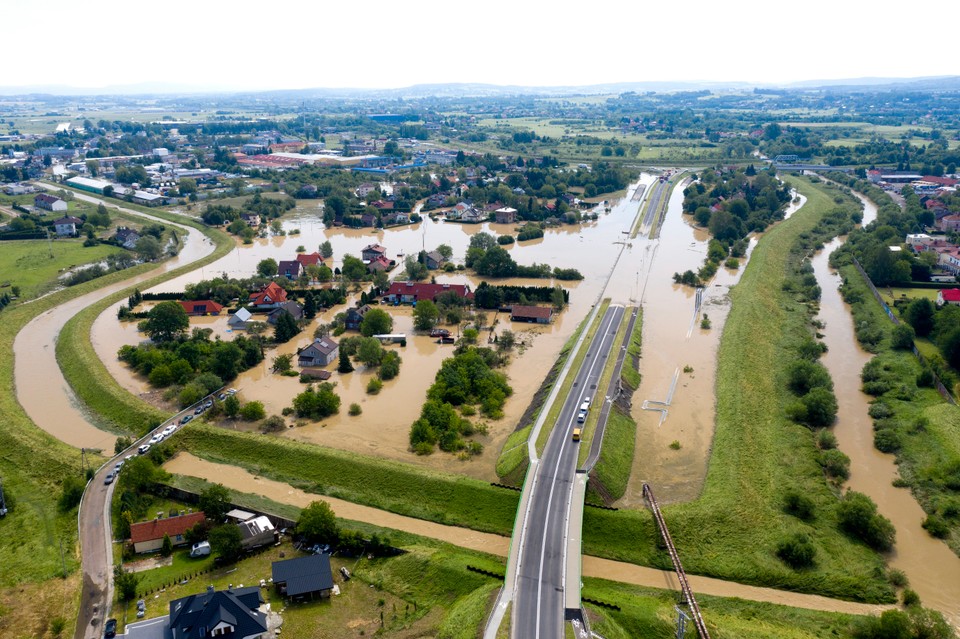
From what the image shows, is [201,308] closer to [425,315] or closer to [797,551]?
[425,315]

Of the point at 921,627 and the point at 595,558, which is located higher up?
the point at 921,627

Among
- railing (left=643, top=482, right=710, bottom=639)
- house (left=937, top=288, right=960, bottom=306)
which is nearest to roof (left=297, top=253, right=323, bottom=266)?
railing (left=643, top=482, right=710, bottom=639)

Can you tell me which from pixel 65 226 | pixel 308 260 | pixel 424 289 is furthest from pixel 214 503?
pixel 65 226

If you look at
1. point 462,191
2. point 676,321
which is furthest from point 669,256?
point 462,191

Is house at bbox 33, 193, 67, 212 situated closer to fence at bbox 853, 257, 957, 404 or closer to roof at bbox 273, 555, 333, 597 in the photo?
roof at bbox 273, 555, 333, 597

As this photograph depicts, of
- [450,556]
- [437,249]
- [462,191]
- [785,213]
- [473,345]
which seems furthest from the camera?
[462,191]

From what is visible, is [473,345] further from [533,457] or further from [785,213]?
[785,213]
